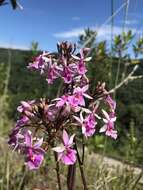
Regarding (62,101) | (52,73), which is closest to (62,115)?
(62,101)

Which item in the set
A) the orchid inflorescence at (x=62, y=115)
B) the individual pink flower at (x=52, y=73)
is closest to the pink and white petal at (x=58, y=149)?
the orchid inflorescence at (x=62, y=115)

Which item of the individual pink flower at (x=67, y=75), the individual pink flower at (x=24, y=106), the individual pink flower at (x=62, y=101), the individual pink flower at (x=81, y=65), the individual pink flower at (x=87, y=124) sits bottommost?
the individual pink flower at (x=87, y=124)

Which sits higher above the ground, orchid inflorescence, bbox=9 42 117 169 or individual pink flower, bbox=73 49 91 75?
individual pink flower, bbox=73 49 91 75

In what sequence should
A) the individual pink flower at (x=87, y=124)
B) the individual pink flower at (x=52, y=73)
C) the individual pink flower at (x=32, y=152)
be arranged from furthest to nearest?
the individual pink flower at (x=52, y=73) < the individual pink flower at (x=87, y=124) < the individual pink flower at (x=32, y=152)

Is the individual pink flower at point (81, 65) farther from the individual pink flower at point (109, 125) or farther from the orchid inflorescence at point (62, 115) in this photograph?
the individual pink flower at point (109, 125)

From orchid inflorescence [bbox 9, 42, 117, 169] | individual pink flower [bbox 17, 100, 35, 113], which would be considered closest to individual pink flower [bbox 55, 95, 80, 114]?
orchid inflorescence [bbox 9, 42, 117, 169]

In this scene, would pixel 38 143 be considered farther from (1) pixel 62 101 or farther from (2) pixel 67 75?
(2) pixel 67 75

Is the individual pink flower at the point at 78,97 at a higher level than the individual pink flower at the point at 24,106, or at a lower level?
higher

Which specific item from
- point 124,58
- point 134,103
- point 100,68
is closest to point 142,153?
point 124,58

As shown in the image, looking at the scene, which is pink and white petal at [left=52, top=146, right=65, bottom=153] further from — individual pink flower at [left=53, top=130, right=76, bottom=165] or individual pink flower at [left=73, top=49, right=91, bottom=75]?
individual pink flower at [left=73, top=49, right=91, bottom=75]
